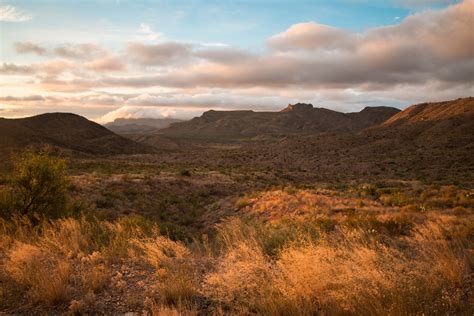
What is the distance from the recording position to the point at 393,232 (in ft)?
30.3

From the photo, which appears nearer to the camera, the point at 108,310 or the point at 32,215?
the point at 108,310

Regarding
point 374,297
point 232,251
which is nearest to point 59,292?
point 232,251

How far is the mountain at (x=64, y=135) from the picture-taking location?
68.3 metres

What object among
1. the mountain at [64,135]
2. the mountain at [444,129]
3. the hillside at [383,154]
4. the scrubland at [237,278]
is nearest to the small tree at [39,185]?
the scrubland at [237,278]

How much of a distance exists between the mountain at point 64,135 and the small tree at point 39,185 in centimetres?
5954

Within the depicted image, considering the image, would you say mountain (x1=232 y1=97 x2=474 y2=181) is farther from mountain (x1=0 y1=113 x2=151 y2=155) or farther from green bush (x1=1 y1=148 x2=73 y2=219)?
mountain (x1=0 y1=113 x2=151 y2=155)

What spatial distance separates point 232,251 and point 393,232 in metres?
5.13

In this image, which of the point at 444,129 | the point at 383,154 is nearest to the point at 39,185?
the point at 383,154

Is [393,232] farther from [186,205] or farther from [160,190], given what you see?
[160,190]

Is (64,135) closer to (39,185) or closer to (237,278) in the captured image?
(39,185)

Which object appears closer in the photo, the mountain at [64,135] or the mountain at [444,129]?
the mountain at [444,129]

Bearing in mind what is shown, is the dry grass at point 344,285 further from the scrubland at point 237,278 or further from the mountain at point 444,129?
the mountain at point 444,129

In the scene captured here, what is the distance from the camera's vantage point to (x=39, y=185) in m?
11.4

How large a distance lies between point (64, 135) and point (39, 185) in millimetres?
87464
